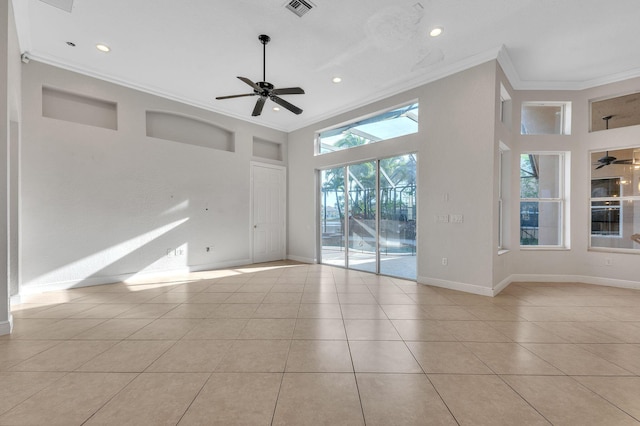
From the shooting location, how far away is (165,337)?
247 centimetres

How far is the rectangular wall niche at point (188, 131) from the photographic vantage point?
195 inches

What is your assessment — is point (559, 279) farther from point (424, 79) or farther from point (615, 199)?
point (424, 79)

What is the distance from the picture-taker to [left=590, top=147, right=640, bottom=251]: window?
14.0 feet

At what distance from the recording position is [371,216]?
5273 millimetres

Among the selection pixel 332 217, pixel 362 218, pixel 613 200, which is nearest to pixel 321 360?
pixel 362 218

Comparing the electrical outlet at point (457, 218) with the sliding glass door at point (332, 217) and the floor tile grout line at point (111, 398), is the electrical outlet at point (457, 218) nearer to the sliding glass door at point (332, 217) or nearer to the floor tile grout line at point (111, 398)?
the sliding glass door at point (332, 217)

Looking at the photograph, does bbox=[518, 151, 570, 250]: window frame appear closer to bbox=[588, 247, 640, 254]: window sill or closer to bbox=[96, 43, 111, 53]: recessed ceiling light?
bbox=[588, 247, 640, 254]: window sill

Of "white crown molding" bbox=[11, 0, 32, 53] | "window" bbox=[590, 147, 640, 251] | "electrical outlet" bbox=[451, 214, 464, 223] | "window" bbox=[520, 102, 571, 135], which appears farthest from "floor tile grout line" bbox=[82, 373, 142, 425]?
"window" bbox=[590, 147, 640, 251]

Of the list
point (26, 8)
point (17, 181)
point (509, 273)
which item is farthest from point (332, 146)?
point (17, 181)

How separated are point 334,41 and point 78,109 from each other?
4.26 m

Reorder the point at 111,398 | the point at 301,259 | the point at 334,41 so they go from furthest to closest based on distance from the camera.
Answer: the point at 301,259 → the point at 334,41 → the point at 111,398

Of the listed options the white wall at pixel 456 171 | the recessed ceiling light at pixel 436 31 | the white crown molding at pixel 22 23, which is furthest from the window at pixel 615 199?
the white crown molding at pixel 22 23

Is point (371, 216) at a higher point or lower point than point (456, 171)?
lower

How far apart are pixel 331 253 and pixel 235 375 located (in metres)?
4.34
